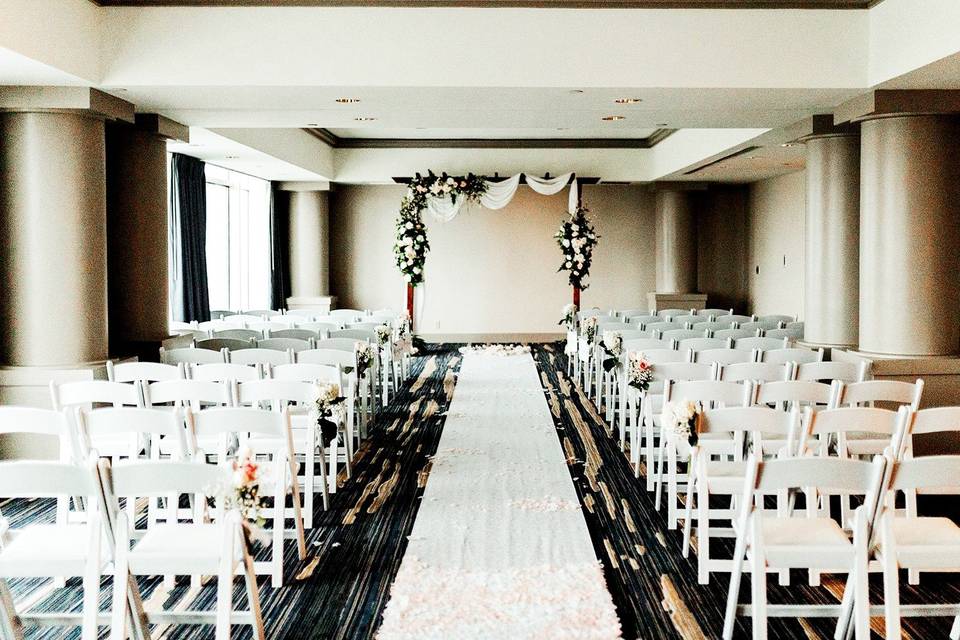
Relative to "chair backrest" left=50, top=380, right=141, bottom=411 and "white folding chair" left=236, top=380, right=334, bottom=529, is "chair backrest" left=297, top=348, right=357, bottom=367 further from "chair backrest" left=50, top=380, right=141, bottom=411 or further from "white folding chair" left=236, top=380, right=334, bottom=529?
"chair backrest" left=50, top=380, right=141, bottom=411

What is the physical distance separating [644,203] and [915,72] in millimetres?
11609

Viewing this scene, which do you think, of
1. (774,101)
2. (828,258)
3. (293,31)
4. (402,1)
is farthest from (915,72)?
(293,31)

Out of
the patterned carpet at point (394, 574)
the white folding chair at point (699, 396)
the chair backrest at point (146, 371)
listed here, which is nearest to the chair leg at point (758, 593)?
the patterned carpet at point (394, 574)

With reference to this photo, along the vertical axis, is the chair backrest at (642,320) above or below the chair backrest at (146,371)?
above

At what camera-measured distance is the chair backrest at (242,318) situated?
37.9ft

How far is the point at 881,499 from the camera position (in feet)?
10.9

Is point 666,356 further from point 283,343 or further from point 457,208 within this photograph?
point 457,208

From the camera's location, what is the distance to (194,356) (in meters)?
7.32

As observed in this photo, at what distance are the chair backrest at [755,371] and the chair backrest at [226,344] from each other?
4723 millimetres

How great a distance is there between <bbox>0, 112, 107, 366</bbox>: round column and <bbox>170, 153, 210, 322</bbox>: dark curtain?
478 cm

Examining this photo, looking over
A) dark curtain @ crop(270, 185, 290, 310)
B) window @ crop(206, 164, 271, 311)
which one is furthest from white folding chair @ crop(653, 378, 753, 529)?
dark curtain @ crop(270, 185, 290, 310)

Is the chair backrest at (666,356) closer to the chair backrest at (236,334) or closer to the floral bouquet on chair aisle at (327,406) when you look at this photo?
the floral bouquet on chair aisle at (327,406)

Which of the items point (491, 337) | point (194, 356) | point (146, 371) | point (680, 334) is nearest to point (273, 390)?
point (146, 371)

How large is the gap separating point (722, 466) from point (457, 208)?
452 inches
